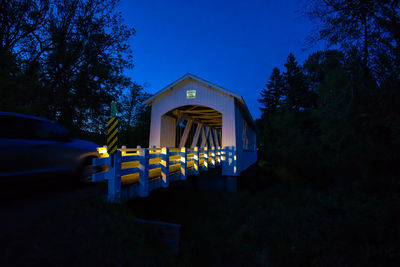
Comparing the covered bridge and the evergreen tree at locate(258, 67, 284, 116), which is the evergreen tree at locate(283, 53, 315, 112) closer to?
the evergreen tree at locate(258, 67, 284, 116)

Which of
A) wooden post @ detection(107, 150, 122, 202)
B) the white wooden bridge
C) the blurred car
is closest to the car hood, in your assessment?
the blurred car

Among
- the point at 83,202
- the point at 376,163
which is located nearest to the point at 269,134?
the point at 376,163

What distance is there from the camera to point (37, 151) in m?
3.37

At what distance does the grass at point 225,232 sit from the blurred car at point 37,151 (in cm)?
101

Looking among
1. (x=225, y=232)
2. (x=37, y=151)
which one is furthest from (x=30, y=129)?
(x=225, y=232)

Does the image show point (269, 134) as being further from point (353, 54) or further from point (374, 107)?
point (353, 54)

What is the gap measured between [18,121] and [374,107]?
12.1m

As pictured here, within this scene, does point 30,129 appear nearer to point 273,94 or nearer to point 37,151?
point 37,151

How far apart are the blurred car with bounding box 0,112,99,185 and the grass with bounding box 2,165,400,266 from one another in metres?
1.01

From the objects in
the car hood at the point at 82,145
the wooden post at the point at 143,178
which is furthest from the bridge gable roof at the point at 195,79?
the car hood at the point at 82,145

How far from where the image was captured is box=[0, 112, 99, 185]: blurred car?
3.00 metres

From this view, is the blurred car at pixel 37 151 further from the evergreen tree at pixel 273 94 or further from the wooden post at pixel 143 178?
the evergreen tree at pixel 273 94

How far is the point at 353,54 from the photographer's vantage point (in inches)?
239

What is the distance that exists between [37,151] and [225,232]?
6.43 metres
